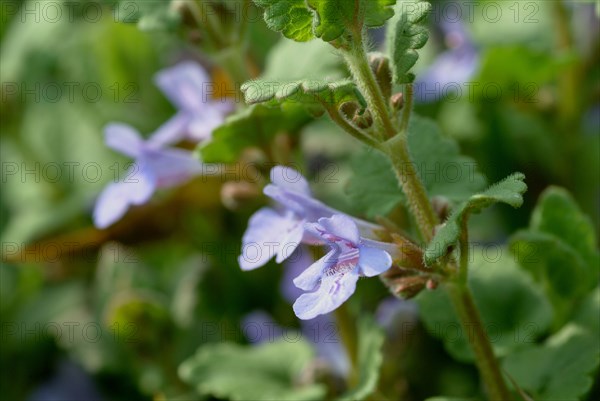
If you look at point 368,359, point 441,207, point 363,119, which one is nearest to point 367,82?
point 363,119

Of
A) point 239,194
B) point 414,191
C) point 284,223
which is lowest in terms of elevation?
point 239,194

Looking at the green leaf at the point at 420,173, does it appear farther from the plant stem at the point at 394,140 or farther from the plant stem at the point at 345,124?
the plant stem at the point at 345,124

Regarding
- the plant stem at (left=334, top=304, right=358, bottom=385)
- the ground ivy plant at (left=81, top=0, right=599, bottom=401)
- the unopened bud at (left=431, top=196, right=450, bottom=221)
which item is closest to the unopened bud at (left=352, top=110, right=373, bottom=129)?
the ground ivy plant at (left=81, top=0, right=599, bottom=401)

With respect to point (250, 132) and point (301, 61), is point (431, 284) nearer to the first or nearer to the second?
point (250, 132)

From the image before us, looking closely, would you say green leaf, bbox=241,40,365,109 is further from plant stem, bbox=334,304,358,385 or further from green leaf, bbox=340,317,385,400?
plant stem, bbox=334,304,358,385

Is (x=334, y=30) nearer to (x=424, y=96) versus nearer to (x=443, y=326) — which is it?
(x=443, y=326)

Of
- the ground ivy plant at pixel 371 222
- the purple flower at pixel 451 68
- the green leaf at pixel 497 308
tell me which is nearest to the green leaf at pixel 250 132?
the ground ivy plant at pixel 371 222
